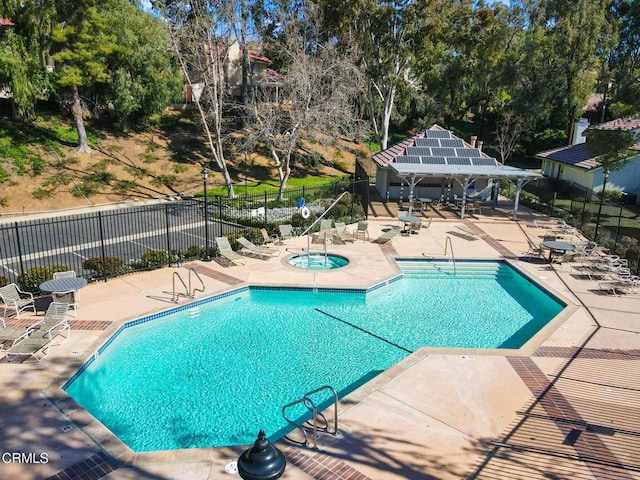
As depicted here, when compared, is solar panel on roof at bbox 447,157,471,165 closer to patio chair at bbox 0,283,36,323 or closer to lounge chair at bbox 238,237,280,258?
lounge chair at bbox 238,237,280,258

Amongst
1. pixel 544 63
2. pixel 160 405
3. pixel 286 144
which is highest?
pixel 544 63

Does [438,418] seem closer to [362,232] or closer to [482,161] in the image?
[362,232]

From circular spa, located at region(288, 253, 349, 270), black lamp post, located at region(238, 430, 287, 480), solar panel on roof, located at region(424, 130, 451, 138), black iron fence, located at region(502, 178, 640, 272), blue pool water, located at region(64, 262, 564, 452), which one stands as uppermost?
solar panel on roof, located at region(424, 130, 451, 138)

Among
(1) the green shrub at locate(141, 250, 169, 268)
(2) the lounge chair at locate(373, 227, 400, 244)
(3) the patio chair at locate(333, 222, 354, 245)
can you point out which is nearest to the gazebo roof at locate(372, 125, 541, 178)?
(2) the lounge chair at locate(373, 227, 400, 244)

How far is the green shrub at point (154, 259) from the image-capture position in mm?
16156

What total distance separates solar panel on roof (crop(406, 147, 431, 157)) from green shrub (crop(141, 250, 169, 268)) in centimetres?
1651

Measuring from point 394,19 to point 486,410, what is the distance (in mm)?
30457

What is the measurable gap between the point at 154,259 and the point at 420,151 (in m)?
17.6

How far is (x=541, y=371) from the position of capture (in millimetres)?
9969

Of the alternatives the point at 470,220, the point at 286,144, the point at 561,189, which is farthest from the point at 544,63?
the point at 286,144

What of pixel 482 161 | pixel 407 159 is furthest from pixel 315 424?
pixel 482 161

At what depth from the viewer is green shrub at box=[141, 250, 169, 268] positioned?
16.2 metres

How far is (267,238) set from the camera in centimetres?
1962

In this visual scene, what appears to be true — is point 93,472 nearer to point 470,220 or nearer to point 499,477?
point 499,477
